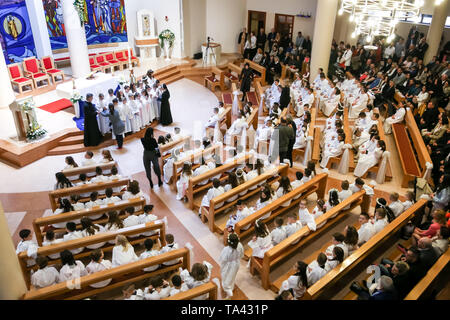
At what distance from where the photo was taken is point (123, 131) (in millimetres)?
9602

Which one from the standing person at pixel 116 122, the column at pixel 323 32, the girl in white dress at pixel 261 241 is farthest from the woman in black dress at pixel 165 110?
the girl in white dress at pixel 261 241

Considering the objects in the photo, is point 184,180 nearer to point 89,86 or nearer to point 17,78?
point 89,86

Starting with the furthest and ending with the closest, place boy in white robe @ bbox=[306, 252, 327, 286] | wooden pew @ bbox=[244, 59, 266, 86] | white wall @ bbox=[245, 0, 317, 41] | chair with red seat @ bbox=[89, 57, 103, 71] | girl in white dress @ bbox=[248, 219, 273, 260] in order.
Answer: white wall @ bbox=[245, 0, 317, 41]
wooden pew @ bbox=[244, 59, 266, 86]
chair with red seat @ bbox=[89, 57, 103, 71]
girl in white dress @ bbox=[248, 219, 273, 260]
boy in white robe @ bbox=[306, 252, 327, 286]

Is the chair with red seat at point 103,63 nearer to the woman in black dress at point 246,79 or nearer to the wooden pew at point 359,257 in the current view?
the woman in black dress at point 246,79

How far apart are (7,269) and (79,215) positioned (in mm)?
1990

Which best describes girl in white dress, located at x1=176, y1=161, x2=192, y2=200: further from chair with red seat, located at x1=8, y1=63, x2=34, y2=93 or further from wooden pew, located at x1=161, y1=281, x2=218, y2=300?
chair with red seat, located at x1=8, y1=63, x2=34, y2=93

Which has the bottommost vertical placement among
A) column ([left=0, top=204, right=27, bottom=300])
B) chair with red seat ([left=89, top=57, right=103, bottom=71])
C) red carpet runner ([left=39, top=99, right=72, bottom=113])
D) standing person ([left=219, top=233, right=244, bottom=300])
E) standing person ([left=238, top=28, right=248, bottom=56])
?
standing person ([left=219, top=233, right=244, bottom=300])

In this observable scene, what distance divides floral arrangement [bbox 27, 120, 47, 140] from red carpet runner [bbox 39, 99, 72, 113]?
1.74 m

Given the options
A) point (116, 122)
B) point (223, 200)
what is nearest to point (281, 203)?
point (223, 200)

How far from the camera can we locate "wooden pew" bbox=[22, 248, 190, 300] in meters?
4.68

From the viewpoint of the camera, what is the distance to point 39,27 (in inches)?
521

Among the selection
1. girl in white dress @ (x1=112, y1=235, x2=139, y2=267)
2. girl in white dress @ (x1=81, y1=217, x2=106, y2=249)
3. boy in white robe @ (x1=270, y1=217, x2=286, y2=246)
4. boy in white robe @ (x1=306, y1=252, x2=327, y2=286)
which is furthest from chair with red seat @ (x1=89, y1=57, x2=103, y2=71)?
boy in white robe @ (x1=306, y1=252, x2=327, y2=286)

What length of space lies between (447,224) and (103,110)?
7.88 m
